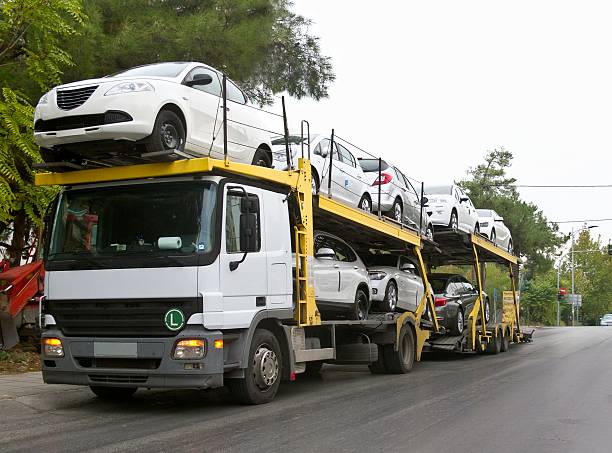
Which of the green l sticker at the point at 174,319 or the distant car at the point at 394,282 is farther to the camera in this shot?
the distant car at the point at 394,282

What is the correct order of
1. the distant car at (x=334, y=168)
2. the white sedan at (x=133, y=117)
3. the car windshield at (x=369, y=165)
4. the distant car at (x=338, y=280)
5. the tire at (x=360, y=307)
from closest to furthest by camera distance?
the white sedan at (x=133, y=117) → the distant car at (x=338, y=280) → the distant car at (x=334, y=168) → the tire at (x=360, y=307) → the car windshield at (x=369, y=165)

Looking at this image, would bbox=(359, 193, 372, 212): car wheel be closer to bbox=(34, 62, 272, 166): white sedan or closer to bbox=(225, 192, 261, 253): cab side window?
bbox=(34, 62, 272, 166): white sedan

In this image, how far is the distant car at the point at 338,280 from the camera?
9.93 metres

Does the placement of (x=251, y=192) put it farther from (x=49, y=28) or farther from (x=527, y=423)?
(x=49, y=28)

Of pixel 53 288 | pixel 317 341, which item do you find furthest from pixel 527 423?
pixel 53 288

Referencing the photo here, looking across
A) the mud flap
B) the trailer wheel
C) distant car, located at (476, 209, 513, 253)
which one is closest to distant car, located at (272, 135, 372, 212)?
the mud flap

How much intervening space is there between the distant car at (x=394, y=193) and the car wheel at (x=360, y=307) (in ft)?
6.97

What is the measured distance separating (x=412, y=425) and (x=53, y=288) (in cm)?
418

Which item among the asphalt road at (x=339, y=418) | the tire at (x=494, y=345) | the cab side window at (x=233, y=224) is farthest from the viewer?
the tire at (x=494, y=345)

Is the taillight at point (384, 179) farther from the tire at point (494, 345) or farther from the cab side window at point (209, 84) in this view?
the tire at point (494, 345)

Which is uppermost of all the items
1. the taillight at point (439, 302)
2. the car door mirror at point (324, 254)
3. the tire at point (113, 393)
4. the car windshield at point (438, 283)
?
the car door mirror at point (324, 254)

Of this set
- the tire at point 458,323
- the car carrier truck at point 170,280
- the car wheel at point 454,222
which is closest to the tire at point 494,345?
the tire at point 458,323

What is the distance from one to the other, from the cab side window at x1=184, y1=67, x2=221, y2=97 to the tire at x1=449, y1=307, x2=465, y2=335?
9.12 metres

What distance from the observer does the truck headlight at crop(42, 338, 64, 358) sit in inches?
299
